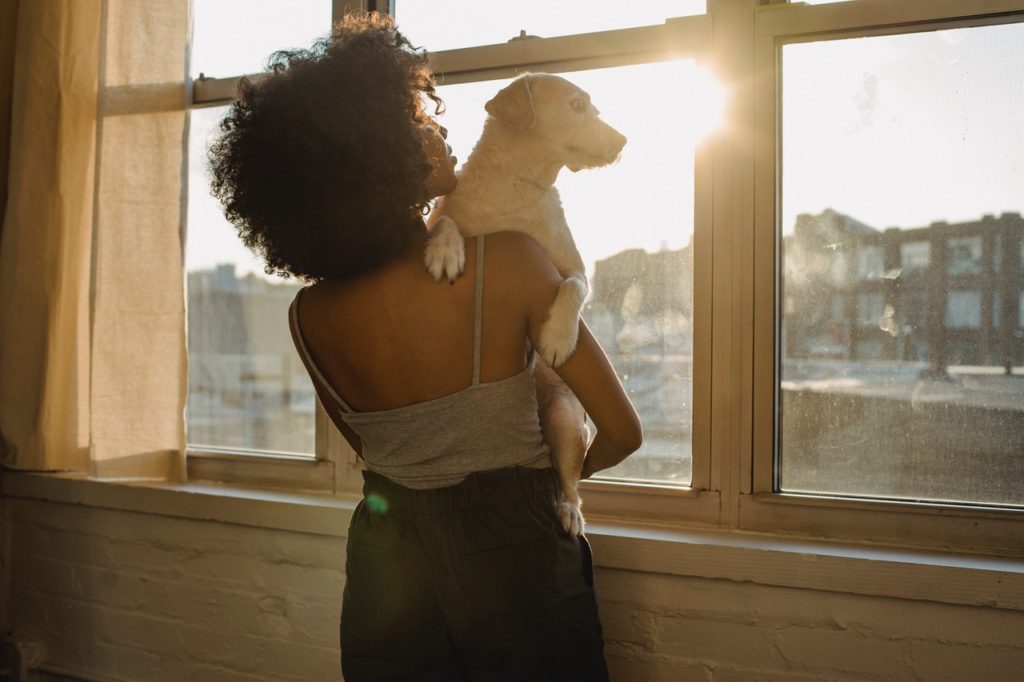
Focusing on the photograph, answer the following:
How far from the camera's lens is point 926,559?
1.56 m

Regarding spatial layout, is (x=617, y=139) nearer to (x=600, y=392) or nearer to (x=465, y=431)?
(x=600, y=392)

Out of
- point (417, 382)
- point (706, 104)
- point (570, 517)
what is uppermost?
point (706, 104)

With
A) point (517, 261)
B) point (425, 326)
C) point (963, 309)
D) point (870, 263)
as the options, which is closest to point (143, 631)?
point (425, 326)

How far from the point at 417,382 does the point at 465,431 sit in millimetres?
96

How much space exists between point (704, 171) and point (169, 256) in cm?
144

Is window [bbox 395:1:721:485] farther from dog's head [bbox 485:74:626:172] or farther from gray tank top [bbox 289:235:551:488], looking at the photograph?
gray tank top [bbox 289:235:551:488]

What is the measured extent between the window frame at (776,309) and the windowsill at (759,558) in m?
0.06

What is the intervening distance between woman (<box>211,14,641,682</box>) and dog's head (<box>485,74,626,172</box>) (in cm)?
39

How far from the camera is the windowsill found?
1488 mm

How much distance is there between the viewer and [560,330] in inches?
46.7

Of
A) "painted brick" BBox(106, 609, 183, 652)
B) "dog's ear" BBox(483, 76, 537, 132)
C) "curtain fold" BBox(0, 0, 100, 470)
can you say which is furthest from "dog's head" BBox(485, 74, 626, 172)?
"painted brick" BBox(106, 609, 183, 652)

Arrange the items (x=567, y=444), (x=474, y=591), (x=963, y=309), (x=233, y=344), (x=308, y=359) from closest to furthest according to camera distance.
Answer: (x=474, y=591) → (x=308, y=359) → (x=567, y=444) → (x=963, y=309) → (x=233, y=344)

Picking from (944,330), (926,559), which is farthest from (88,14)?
(926,559)

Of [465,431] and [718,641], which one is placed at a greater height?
[465,431]
